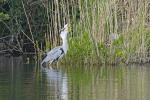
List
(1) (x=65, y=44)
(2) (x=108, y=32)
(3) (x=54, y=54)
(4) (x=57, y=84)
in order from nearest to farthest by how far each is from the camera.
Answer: (4) (x=57, y=84), (3) (x=54, y=54), (2) (x=108, y=32), (1) (x=65, y=44)

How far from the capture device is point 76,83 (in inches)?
448

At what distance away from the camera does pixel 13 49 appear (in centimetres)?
2039

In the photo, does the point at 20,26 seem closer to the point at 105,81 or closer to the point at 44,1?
the point at 44,1

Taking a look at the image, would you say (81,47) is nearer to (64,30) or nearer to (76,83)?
(64,30)

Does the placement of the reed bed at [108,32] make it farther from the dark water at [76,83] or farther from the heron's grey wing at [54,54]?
the dark water at [76,83]

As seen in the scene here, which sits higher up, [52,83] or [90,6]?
[90,6]

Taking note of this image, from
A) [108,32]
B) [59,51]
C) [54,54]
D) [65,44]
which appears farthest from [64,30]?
[108,32]

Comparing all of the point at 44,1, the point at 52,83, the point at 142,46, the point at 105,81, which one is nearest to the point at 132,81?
the point at 105,81

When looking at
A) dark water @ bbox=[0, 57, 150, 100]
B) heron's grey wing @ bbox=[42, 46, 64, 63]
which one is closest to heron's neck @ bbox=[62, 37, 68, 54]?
heron's grey wing @ bbox=[42, 46, 64, 63]

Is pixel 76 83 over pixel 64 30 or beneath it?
beneath

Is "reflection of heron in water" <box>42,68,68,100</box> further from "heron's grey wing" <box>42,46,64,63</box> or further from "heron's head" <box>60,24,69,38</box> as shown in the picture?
"heron's head" <box>60,24,69,38</box>

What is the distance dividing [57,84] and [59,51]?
14.3ft

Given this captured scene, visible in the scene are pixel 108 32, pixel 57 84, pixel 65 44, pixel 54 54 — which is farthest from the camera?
pixel 65 44

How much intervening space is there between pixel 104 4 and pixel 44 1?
16.7 feet
